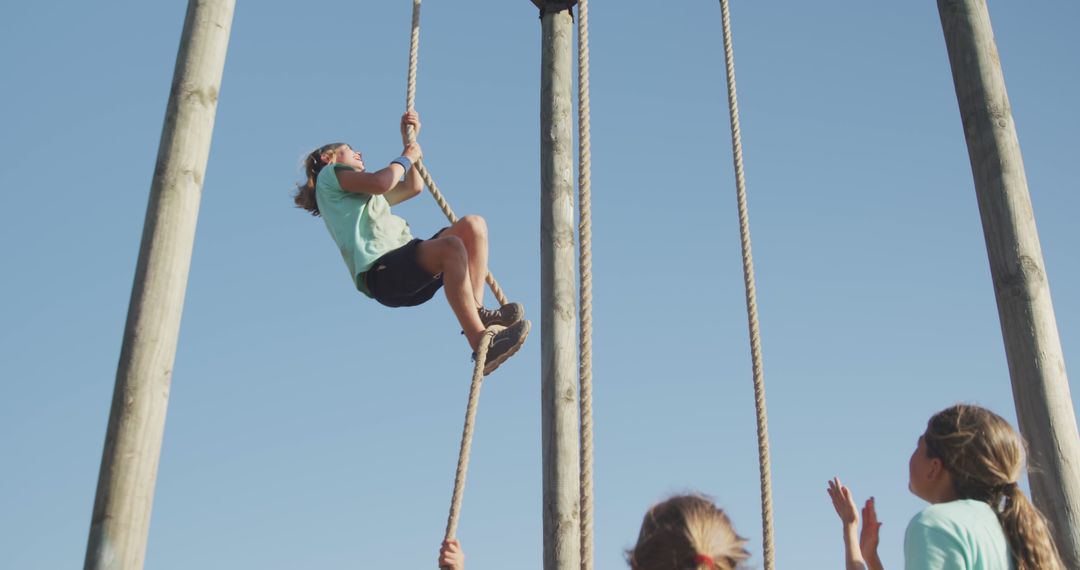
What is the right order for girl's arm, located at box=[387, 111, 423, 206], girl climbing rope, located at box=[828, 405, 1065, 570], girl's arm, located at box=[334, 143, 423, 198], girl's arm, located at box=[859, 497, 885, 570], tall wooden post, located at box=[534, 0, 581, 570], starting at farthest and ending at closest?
girl's arm, located at box=[387, 111, 423, 206] → girl's arm, located at box=[334, 143, 423, 198] → tall wooden post, located at box=[534, 0, 581, 570] → girl's arm, located at box=[859, 497, 885, 570] → girl climbing rope, located at box=[828, 405, 1065, 570]

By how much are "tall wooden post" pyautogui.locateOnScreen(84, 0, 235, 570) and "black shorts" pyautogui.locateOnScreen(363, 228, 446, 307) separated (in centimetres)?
118

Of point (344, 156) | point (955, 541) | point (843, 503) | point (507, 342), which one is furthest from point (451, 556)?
point (344, 156)

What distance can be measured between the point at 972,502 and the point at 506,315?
2.76 m

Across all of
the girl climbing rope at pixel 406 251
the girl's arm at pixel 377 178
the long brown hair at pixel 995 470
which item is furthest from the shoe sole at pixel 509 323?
the long brown hair at pixel 995 470

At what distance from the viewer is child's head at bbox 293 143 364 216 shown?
17.2ft

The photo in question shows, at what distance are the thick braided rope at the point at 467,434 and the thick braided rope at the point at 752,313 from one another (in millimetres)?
1017

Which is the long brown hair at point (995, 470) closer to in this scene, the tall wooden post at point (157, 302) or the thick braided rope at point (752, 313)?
the thick braided rope at point (752, 313)

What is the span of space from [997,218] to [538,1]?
286 cm

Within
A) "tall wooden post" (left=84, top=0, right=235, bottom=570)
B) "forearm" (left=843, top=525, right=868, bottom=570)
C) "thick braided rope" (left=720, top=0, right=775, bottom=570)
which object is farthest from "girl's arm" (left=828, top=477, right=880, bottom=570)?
"tall wooden post" (left=84, top=0, right=235, bottom=570)

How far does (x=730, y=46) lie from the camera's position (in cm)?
468

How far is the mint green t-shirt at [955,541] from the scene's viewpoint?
86.7 inches

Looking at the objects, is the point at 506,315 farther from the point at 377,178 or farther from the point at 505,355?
the point at 377,178

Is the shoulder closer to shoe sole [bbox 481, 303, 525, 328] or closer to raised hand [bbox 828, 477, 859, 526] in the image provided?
raised hand [bbox 828, 477, 859, 526]

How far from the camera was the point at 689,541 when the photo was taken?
6.93ft
